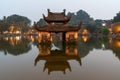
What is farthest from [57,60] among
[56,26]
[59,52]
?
[56,26]

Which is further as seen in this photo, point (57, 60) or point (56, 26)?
point (56, 26)

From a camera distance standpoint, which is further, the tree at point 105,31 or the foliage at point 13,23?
the foliage at point 13,23

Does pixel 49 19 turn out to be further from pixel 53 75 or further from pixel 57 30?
pixel 53 75

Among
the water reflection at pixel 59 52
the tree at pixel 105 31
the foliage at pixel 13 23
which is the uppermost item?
the foliage at pixel 13 23

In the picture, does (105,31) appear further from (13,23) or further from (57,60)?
(57,60)

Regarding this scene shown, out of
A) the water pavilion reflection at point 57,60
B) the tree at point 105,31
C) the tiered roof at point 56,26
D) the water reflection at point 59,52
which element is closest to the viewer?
the water pavilion reflection at point 57,60

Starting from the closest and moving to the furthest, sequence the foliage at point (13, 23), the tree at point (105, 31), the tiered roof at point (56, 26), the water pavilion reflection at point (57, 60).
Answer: the water pavilion reflection at point (57, 60)
the tiered roof at point (56, 26)
the tree at point (105, 31)
the foliage at point (13, 23)

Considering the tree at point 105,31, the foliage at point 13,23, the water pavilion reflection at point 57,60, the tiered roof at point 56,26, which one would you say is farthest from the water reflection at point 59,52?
the foliage at point 13,23

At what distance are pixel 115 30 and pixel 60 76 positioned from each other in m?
72.3

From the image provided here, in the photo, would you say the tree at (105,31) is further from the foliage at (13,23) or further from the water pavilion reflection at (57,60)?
the water pavilion reflection at (57,60)

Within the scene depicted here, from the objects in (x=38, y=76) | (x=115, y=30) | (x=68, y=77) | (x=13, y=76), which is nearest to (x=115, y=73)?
(x=68, y=77)

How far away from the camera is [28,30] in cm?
12106

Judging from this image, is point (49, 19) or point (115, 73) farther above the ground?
point (49, 19)

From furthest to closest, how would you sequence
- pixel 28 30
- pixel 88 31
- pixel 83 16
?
pixel 83 16 → pixel 28 30 → pixel 88 31
